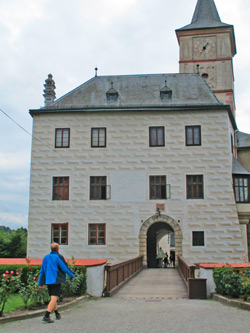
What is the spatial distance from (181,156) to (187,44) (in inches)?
618

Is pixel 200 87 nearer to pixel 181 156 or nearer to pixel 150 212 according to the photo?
pixel 181 156

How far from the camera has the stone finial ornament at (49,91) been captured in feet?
96.6

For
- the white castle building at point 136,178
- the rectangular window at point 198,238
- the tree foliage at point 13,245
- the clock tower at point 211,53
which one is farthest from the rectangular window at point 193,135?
the tree foliage at point 13,245

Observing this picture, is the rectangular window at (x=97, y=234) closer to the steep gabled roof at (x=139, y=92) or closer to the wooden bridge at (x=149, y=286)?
the wooden bridge at (x=149, y=286)

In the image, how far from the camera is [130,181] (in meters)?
26.4

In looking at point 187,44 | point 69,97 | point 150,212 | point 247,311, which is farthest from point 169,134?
point 247,311

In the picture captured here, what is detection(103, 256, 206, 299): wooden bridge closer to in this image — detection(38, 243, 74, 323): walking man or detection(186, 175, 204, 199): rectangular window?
detection(38, 243, 74, 323): walking man

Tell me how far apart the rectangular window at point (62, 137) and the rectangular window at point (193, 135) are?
7.57 metres

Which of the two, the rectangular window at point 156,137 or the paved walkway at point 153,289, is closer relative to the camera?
the paved walkway at point 153,289

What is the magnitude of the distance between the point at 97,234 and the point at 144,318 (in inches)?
677

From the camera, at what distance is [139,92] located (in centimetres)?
2895

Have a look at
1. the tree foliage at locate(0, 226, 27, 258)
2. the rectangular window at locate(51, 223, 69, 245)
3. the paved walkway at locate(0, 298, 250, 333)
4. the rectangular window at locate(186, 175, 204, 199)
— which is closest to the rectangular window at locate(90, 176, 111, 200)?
the rectangular window at locate(51, 223, 69, 245)

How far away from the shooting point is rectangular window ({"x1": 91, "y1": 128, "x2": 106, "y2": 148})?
27.1 meters

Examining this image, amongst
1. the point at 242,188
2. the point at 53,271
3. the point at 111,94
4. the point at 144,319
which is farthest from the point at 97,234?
the point at 144,319
